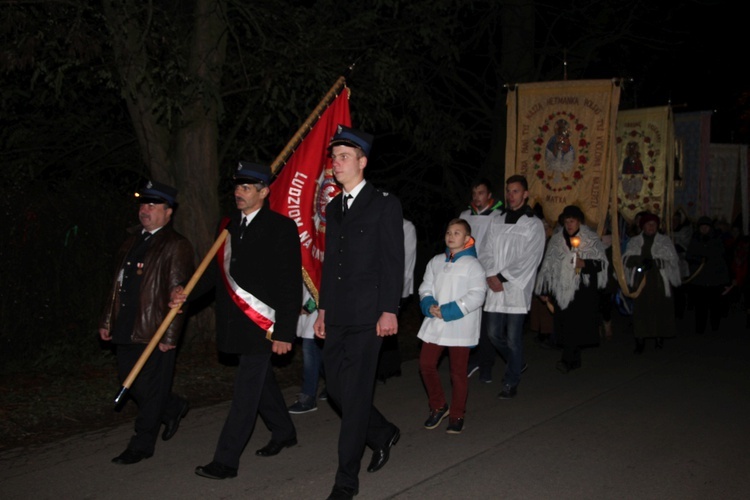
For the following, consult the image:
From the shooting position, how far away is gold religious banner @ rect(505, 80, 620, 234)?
11.4 meters

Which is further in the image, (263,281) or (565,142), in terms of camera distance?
(565,142)

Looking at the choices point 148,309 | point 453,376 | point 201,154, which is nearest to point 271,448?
point 148,309

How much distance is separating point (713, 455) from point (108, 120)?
863cm

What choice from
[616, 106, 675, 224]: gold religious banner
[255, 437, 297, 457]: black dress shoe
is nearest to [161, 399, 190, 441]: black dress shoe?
[255, 437, 297, 457]: black dress shoe

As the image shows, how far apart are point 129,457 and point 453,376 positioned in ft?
8.54

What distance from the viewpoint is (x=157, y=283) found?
602cm

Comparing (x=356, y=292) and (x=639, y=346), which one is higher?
(x=356, y=292)

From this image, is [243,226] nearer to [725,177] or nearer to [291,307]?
[291,307]

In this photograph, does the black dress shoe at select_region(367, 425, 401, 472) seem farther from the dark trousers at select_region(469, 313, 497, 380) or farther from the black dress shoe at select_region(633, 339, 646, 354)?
the black dress shoe at select_region(633, 339, 646, 354)

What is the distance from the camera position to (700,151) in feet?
62.7

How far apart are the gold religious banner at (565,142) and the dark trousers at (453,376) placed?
4.69 m

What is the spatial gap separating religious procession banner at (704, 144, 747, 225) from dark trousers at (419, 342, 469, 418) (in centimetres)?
1682

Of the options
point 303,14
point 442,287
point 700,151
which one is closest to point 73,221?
point 303,14

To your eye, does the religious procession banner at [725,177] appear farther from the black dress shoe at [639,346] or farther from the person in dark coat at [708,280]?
the black dress shoe at [639,346]
